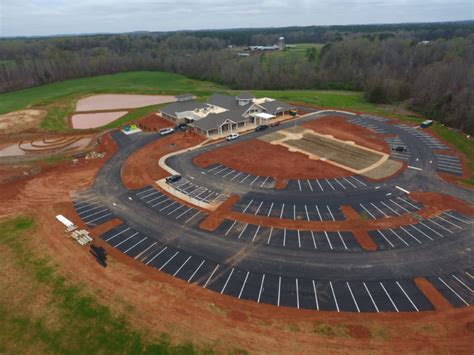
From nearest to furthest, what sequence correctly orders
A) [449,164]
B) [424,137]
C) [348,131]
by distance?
[449,164]
[424,137]
[348,131]

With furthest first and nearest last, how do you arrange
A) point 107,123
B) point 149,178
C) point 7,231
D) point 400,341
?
1. point 107,123
2. point 149,178
3. point 7,231
4. point 400,341

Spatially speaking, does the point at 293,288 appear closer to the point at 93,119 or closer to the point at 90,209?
the point at 90,209

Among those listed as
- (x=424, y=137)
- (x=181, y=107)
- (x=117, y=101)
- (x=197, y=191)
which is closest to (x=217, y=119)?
(x=181, y=107)

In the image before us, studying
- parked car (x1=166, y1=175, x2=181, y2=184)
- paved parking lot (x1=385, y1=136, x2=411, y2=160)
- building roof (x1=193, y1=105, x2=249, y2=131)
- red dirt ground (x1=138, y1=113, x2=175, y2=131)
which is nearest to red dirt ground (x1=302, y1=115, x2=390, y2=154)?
paved parking lot (x1=385, y1=136, x2=411, y2=160)

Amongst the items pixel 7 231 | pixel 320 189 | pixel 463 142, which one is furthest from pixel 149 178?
pixel 463 142

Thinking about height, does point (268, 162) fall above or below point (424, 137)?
below

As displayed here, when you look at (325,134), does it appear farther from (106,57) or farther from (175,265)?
(106,57)
